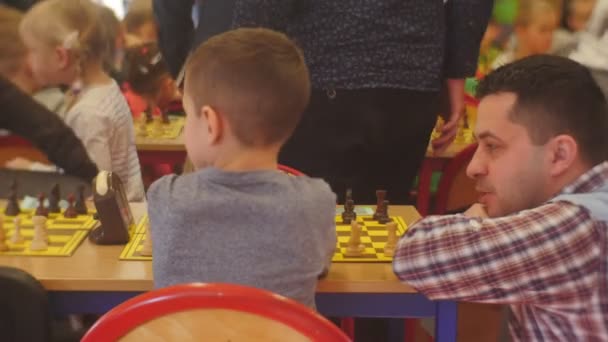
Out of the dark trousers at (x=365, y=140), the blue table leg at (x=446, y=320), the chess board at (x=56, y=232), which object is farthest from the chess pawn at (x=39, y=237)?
the blue table leg at (x=446, y=320)

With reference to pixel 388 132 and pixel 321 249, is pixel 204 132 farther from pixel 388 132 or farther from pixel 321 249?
pixel 388 132

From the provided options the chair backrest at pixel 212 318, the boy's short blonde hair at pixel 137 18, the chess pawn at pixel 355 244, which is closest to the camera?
the chair backrest at pixel 212 318

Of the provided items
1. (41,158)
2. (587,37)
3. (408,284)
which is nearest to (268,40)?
(408,284)

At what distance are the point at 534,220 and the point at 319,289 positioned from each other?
1.31ft

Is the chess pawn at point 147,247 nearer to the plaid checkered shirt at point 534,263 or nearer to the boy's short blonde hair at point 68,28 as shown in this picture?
the plaid checkered shirt at point 534,263

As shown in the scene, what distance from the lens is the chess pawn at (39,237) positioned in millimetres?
1472

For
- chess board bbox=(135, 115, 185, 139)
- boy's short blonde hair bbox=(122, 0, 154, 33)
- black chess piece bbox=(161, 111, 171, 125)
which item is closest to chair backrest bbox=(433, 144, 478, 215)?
chess board bbox=(135, 115, 185, 139)

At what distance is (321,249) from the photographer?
4.25 ft

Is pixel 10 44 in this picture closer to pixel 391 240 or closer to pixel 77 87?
pixel 77 87

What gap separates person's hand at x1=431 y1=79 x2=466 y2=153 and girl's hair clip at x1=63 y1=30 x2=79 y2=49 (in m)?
1.32

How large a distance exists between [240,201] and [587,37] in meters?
2.48

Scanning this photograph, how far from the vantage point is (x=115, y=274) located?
1.36 meters

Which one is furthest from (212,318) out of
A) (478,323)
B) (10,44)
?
(478,323)

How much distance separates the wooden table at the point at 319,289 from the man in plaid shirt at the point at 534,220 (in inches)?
4.2
